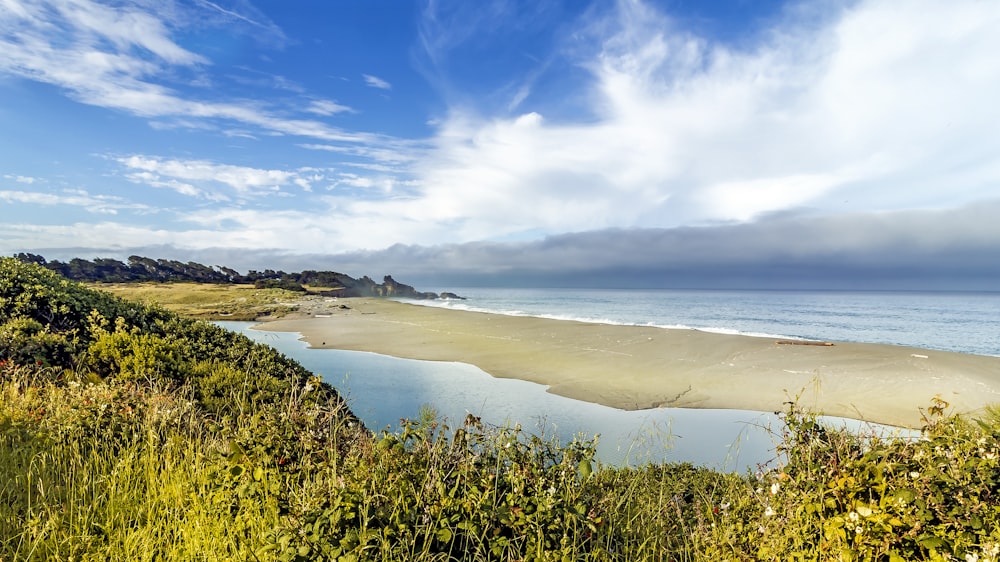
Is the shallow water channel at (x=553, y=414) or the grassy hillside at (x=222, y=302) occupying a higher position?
the grassy hillside at (x=222, y=302)

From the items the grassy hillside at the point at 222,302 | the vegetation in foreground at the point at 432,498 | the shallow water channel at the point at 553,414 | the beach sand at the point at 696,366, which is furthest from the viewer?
the grassy hillside at the point at 222,302

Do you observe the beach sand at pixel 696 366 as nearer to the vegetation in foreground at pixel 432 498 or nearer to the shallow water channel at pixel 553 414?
the shallow water channel at pixel 553 414

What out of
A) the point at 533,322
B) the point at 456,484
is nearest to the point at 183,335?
the point at 456,484

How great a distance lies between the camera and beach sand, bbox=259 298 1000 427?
1382 cm

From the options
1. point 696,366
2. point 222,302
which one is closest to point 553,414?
point 696,366

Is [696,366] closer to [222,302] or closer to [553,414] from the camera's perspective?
[553,414]

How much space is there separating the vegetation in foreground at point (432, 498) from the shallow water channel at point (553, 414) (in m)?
3.59

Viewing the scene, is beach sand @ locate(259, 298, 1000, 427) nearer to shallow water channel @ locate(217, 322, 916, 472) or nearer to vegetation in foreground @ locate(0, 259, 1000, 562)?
shallow water channel @ locate(217, 322, 916, 472)

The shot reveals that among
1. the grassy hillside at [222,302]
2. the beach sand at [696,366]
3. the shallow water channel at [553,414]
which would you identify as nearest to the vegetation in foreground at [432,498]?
the shallow water channel at [553,414]

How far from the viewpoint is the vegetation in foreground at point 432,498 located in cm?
285

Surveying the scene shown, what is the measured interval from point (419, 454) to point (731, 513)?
248 centimetres

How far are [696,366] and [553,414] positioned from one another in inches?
351

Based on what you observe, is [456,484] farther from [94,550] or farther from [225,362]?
[225,362]

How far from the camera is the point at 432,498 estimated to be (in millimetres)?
3297
